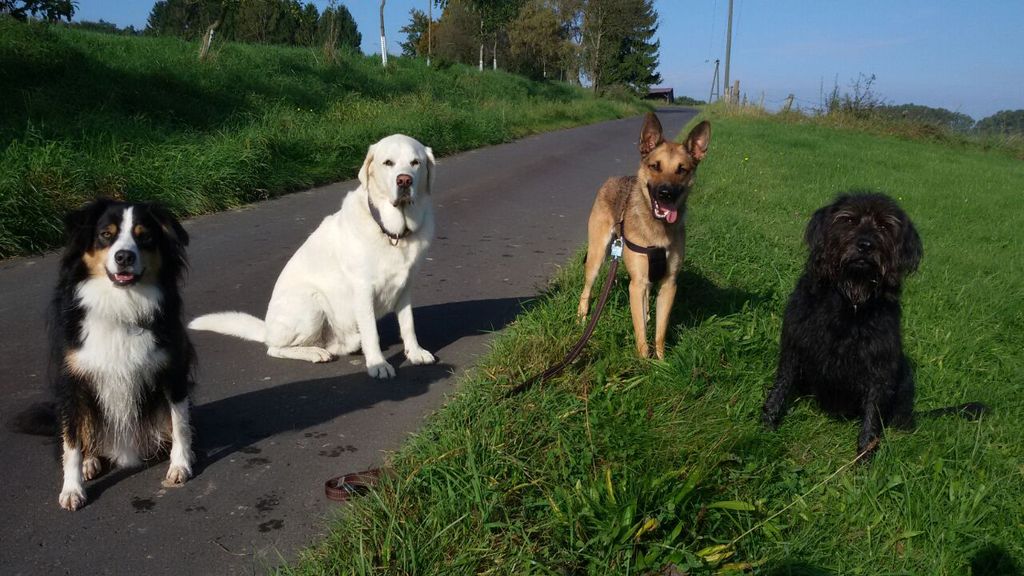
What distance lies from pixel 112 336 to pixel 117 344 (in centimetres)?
4

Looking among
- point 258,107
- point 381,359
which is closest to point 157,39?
point 258,107

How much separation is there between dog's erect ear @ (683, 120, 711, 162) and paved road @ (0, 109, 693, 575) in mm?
2003

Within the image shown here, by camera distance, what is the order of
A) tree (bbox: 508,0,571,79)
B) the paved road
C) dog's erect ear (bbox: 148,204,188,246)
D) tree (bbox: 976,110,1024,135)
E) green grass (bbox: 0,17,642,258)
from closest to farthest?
1. the paved road
2. dog's erect ear (bbox: 148,204,188,246)
3. green grass (bbox: 0,17,642,258)
4. tree (bbox: 976,110,1024,135)
5. tree (bbox: 508,0,571,79)

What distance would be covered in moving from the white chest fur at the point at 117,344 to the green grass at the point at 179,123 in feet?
15.5

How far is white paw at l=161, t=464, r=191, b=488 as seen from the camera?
10.2 ft

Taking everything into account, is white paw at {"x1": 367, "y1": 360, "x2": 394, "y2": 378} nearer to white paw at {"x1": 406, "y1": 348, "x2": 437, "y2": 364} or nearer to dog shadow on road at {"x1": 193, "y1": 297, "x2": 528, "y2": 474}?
dog shadow on road at {"x1": 193, "y1": 297, "x2": 528, "y2": 474}

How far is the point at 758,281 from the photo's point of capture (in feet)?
20.1

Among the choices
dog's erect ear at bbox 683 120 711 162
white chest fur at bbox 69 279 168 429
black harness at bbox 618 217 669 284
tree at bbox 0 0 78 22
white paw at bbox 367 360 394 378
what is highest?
tree at bbox 0 0 78 22

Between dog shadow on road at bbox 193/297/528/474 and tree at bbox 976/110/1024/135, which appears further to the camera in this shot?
tree at bbox 976/110/1024/135

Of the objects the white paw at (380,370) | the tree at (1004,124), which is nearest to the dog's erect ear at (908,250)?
the white paw at (380,370)

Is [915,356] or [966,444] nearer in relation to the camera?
[966,444]

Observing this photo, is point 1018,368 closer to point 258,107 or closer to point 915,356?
point 915,356

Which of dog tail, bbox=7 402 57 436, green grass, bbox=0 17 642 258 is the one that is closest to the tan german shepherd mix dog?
dog tail, bbox=7 402 57 436

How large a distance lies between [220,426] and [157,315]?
0.90 m
